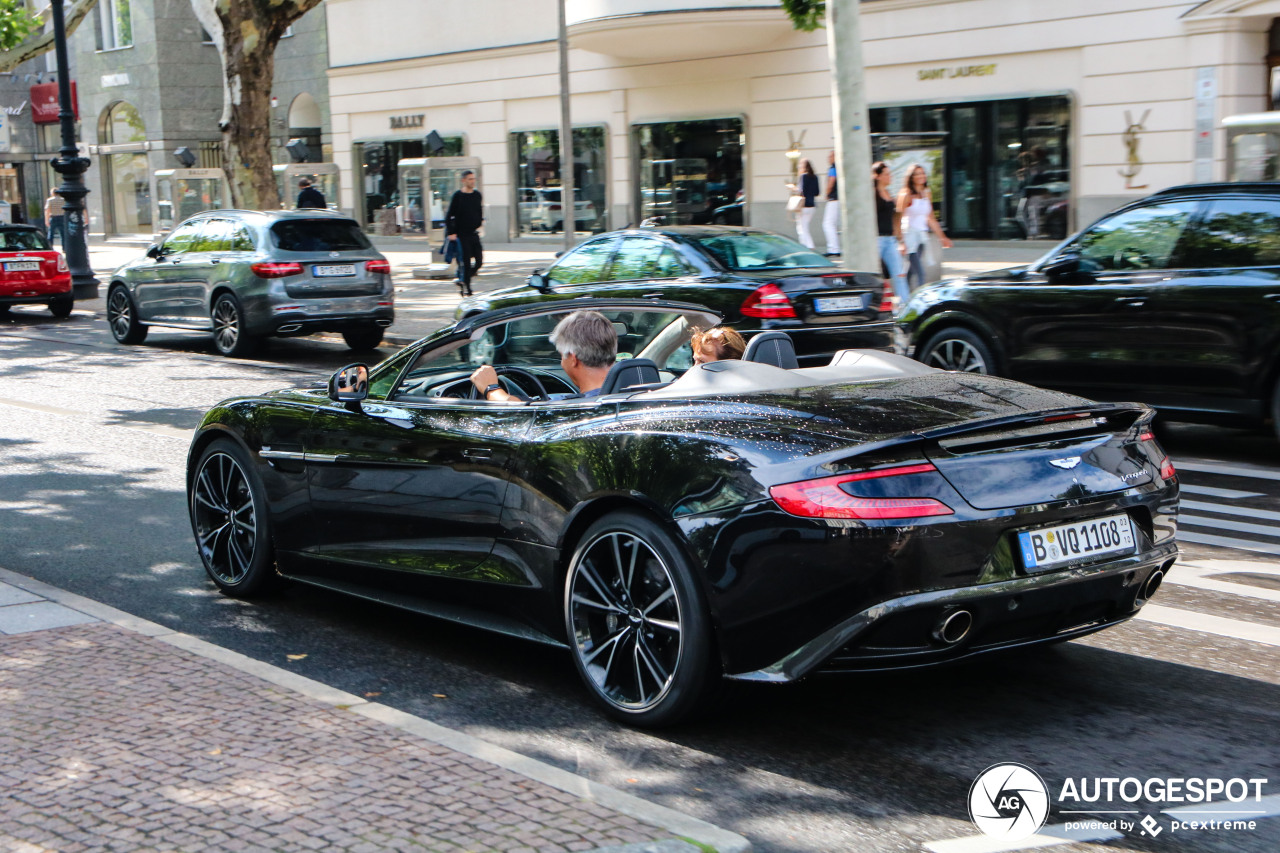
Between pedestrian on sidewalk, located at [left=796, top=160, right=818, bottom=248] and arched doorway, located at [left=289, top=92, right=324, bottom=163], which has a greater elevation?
arched doorway, located at [left=289, top=92, right=324, bottom=163]

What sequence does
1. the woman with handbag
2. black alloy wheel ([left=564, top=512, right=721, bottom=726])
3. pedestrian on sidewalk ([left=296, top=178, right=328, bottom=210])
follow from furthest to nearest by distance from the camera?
pedestrian on sidewalk ([left=296, top=178, right=328, bottom=210])
the woman with handbag
black alloy wheel ([left=564, top=512, right=721, bottom=726])

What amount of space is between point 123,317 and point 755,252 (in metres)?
9.75

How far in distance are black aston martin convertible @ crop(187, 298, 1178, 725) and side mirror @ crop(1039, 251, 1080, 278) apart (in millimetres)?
5115

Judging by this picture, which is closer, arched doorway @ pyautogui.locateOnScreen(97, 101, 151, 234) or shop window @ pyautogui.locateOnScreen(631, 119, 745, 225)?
shop window @ pyautogui.locateOnScreen(631, 119, 745, 225)

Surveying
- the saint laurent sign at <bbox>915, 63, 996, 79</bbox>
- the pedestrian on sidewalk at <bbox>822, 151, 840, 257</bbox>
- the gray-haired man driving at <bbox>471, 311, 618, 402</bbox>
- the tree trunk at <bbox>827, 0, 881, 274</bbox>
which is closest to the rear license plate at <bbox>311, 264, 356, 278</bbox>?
the tree trunk at <bbox>827, 0, 881, 274</bbox>

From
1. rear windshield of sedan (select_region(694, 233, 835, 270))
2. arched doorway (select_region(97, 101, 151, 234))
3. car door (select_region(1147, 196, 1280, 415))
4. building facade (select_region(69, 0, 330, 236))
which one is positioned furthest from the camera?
arched doorway (select_region(97, 101, 151, 234))

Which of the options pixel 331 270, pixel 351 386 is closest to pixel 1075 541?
pixel 351 386

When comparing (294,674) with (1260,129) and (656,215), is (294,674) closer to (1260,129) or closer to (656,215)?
(1260,129)

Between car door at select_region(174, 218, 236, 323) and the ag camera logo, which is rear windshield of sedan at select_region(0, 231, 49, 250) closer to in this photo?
car door at select_region(174, 218, 236, 323)

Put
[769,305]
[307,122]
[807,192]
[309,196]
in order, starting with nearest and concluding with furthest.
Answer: [769,305] < [807,192] < [309,196] < [307,122]

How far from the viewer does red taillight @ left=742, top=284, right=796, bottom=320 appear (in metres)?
11.4

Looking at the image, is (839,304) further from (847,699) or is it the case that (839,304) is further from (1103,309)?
(847,699)

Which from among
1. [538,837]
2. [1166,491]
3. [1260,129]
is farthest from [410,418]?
[1260,129]

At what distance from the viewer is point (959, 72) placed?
2434cm
